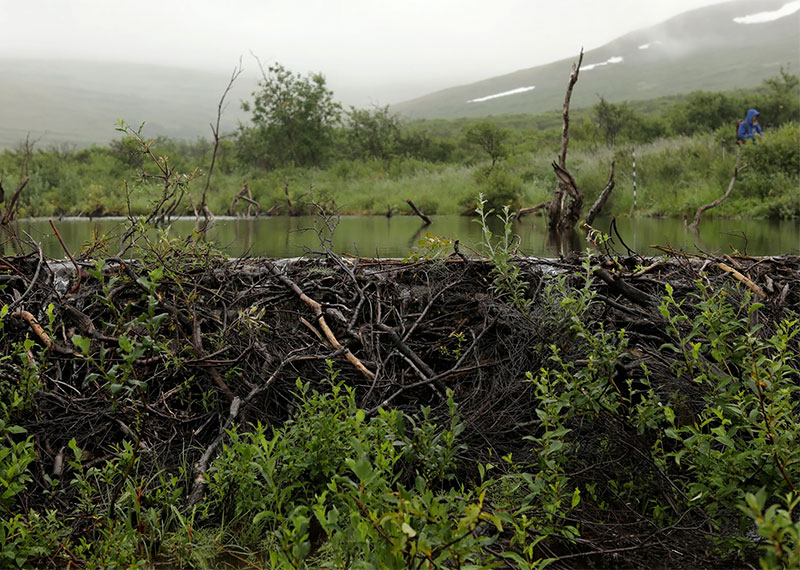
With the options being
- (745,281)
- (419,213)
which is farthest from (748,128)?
(745,281)

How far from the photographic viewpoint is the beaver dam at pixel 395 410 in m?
2.27

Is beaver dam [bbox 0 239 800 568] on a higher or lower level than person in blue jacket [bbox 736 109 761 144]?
lower

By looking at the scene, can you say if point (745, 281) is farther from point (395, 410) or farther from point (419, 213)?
point (419, 213)

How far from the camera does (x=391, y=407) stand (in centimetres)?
302

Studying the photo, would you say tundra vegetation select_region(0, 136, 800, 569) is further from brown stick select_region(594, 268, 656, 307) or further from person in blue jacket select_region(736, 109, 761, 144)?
person in blue jacket select_region(736, 109, 761, 144)

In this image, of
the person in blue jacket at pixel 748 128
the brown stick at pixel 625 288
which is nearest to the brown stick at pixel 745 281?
the brown stick at pixel 625 288

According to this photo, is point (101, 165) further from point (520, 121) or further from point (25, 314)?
point (520, 121)

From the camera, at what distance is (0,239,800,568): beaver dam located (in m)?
2.27

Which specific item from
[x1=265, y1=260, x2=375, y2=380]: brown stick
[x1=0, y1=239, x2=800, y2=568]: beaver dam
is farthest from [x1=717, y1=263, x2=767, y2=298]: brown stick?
[x1=265, y1=260, x2=375, y2=380]: brown stick

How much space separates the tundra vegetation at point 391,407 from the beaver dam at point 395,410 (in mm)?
14

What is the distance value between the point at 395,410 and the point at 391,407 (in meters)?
0.58

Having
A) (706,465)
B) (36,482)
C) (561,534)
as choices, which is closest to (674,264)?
(706,465)

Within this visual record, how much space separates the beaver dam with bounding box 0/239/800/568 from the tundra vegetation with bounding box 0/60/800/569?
1 centimetres

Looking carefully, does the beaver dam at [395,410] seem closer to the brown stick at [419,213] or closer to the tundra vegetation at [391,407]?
the tundra vegetation at [391,407]
